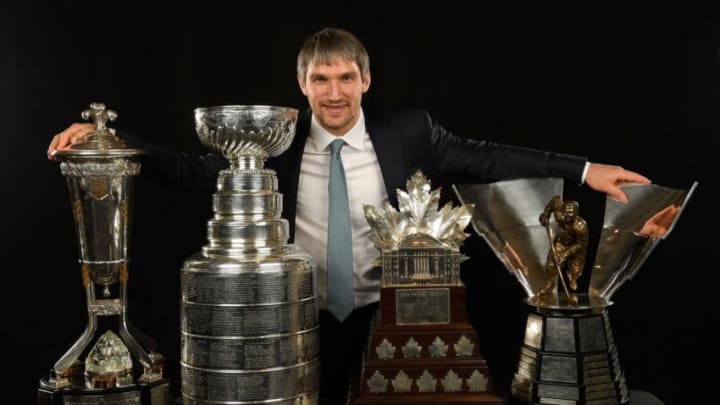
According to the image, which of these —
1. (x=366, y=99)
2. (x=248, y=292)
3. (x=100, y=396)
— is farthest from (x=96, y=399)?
(x=366, y=99)

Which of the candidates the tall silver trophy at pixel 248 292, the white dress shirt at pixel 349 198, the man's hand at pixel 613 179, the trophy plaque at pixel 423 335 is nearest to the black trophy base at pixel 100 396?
the tall silver trophy at pixel 248 292

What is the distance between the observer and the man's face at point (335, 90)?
2.95m

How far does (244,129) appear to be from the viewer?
2.37 metres

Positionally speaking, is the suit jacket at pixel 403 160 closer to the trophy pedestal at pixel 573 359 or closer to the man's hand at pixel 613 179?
the man's hand at pixel 613 179

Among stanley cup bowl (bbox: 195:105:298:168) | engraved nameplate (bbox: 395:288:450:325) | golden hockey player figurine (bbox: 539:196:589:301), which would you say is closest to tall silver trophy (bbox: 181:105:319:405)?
stanley cup bowl (bbox: 195:105:298:168)

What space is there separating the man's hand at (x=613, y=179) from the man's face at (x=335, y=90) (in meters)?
0.79

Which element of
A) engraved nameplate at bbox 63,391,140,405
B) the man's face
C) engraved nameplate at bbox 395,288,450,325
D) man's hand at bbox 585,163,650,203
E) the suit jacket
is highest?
the man's face

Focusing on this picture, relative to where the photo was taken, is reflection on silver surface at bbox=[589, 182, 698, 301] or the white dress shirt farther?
the white dress shirt

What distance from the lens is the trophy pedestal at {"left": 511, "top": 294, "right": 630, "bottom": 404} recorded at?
2.44 m

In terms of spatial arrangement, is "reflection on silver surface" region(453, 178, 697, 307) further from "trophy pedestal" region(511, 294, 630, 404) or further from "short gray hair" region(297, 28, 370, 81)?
"short gray hair" region(297, 28, 370, 81)

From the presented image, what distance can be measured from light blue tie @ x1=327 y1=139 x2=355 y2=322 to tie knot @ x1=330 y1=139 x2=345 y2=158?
0.14m

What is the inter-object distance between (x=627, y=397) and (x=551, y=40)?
1.54m

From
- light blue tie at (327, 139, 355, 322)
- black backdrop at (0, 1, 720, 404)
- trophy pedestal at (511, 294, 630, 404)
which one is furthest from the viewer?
black backdrop at (0, 1, 720, 404)

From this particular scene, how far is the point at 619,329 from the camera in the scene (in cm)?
372
